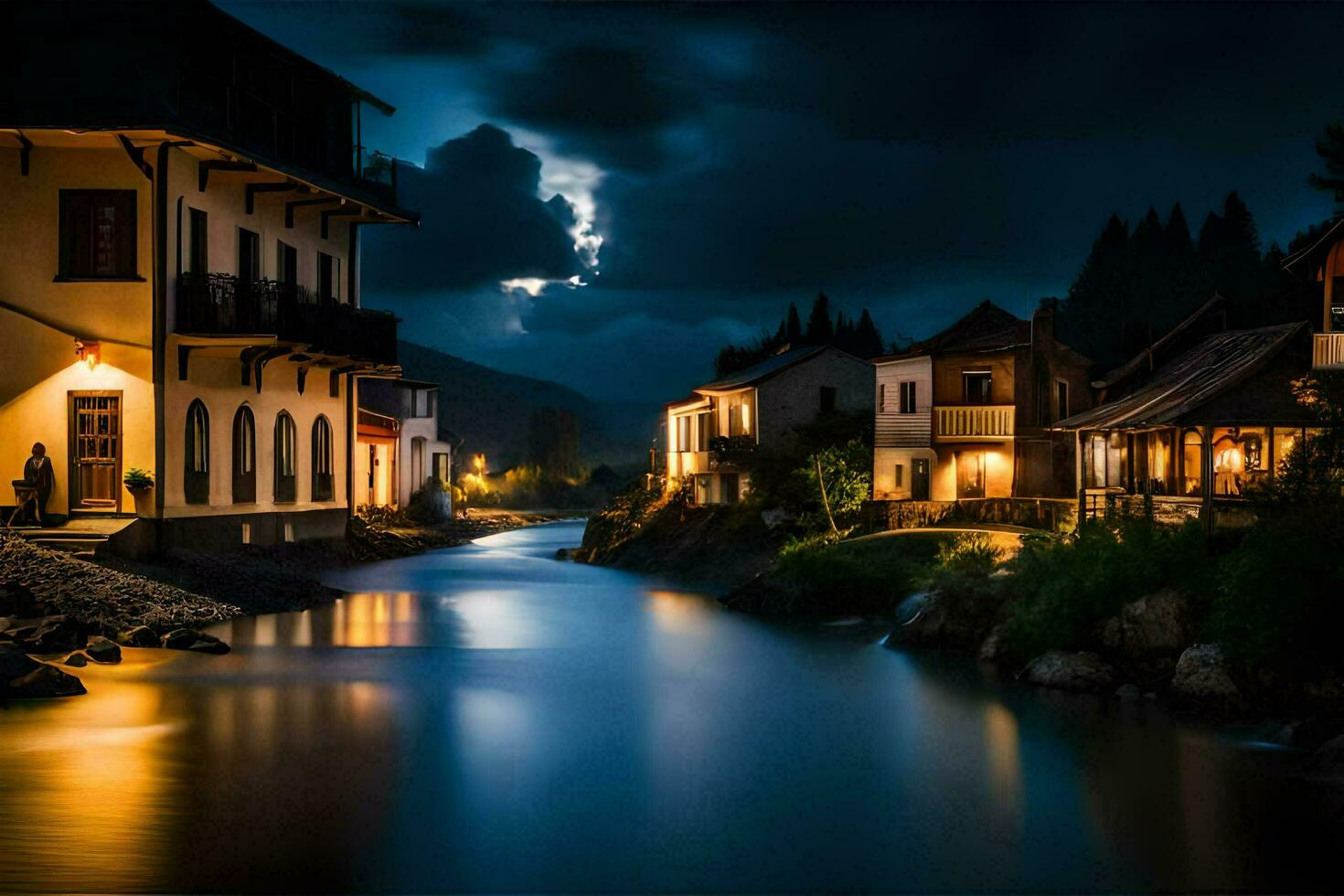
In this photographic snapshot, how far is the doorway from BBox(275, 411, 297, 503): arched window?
21.7 m

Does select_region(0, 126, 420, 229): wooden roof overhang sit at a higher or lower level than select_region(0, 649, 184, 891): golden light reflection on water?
higher

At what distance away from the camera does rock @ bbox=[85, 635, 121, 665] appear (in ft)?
69.6

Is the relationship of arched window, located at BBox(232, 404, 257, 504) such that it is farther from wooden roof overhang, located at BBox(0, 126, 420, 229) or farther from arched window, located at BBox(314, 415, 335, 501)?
wooden roof overhang, located at BBox(0, 126, 420, 229)

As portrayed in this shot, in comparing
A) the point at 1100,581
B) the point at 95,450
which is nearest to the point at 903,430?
the point at 1100,581

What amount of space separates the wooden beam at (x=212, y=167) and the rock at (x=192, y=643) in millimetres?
12321

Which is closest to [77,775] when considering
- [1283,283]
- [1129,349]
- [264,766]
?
[264,766]

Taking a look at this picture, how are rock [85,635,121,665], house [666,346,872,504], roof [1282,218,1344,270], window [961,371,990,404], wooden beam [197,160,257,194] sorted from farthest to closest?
house [666,346,872,504] < window [961,371,990,404] < wooden beam [197,160,257,194] < roof [1282,218,1344,270] < rock [85,635,121,665]

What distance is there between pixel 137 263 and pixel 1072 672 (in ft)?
72.8

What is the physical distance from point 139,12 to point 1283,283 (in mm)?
70007

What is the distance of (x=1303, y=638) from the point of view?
1820cm

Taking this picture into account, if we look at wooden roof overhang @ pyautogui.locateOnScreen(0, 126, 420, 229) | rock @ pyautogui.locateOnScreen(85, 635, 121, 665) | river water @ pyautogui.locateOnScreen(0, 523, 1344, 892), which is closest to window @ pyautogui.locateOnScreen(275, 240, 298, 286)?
wooden roof overhang @ pyautogui.locateOnScreen(0, 126, 420, 229)

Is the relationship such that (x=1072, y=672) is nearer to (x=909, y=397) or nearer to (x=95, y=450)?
(x=95, y=450)

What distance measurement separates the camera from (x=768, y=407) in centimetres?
5109

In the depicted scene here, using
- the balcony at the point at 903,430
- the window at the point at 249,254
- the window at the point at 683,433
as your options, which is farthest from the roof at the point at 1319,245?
the window at the point at 683,433
